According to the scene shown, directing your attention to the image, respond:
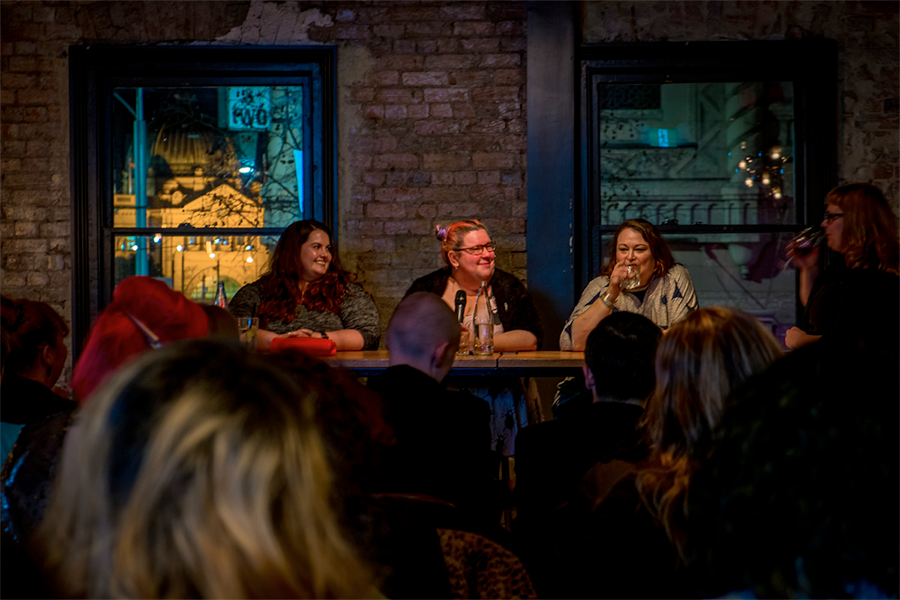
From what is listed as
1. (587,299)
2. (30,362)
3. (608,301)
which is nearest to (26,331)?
(30,362)

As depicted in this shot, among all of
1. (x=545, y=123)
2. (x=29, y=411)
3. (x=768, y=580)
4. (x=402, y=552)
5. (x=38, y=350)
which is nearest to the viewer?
(x=768, y=580)

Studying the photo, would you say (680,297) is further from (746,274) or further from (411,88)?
(411,88)

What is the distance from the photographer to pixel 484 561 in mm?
1342

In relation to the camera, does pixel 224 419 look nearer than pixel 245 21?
Yes

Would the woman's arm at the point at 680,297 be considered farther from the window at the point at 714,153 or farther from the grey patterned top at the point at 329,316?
the grey patterned top at the point at 329,316

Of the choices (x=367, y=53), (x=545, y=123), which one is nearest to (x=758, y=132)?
(x=545, y=123)

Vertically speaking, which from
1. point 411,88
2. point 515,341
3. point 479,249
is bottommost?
point 515,341

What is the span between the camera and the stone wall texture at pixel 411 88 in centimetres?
445

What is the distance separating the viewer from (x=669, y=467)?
4.59 feet

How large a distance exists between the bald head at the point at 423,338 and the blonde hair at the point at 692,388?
0.69 meters

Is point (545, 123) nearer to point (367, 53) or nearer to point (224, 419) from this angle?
point (367, 53)

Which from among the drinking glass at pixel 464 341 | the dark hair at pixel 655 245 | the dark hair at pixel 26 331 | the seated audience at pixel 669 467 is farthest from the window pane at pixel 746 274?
the dark hair at pixel 26 331

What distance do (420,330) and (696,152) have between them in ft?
10.7

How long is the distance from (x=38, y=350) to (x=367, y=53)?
9.71 ft
